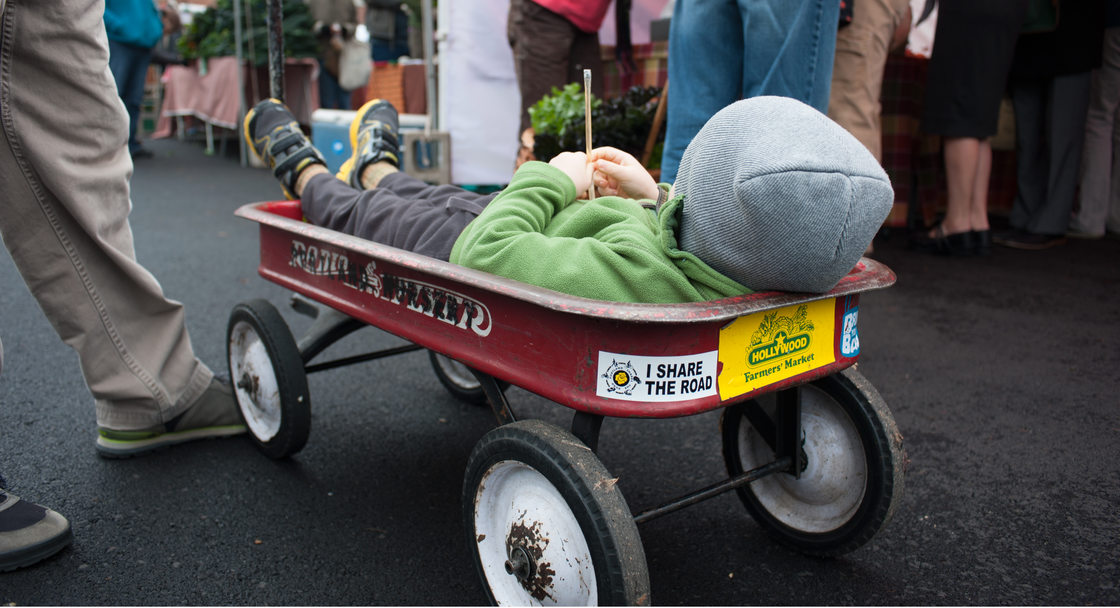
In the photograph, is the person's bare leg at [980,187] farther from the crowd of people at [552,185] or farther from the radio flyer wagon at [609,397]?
the radio flyer wagon at [609,397]

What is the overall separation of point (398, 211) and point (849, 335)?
1.03m

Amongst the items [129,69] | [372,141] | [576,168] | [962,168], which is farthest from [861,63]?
[129,69]

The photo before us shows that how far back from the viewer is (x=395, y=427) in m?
2.28

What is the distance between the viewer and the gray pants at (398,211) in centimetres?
166

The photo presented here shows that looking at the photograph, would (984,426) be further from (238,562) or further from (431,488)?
(238,562)

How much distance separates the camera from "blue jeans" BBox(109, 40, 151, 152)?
20.9ft

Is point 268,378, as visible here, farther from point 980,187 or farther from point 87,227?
point 980,187

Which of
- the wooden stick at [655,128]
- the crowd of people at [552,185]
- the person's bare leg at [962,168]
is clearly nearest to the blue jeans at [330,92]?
the crowd of people at [552,185]

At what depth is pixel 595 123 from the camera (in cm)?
310

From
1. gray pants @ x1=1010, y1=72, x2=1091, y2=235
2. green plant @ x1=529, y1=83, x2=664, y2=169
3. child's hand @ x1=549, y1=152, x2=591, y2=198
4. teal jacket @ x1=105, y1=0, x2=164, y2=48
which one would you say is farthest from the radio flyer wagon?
teal jacket @ x1=105, y1=0, x2=164, y2=48

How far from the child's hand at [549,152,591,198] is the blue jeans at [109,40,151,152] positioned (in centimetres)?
589

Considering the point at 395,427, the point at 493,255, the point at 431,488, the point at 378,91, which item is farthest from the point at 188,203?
the point at 493,255

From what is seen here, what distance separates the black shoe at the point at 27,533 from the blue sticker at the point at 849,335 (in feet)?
5.23

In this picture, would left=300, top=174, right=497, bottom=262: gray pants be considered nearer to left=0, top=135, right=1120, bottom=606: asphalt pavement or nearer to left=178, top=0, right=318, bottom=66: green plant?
left=0, top=135, right=1120, bottom=606: asphalt pavement
